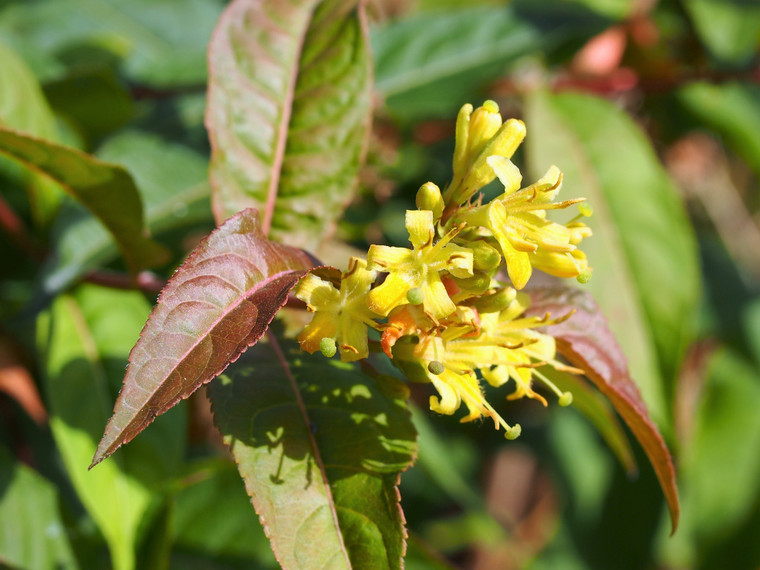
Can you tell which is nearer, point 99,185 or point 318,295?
point 318,295

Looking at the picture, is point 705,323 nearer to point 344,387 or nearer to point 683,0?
point 683,0

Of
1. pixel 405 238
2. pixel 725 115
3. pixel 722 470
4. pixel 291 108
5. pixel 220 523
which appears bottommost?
pixel 722 470

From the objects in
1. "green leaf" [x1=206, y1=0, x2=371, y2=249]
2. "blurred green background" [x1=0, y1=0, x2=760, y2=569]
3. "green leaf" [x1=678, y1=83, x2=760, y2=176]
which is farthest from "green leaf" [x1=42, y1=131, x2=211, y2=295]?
"green leaf" [x1=678, y1=83, x2=760, y2=176]

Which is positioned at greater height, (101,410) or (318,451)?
(318,451)

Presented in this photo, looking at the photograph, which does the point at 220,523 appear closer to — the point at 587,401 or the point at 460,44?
the point at 587,401

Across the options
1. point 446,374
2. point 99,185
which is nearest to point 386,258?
point 446,374

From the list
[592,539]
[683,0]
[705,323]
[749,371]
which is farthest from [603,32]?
[592,539]
